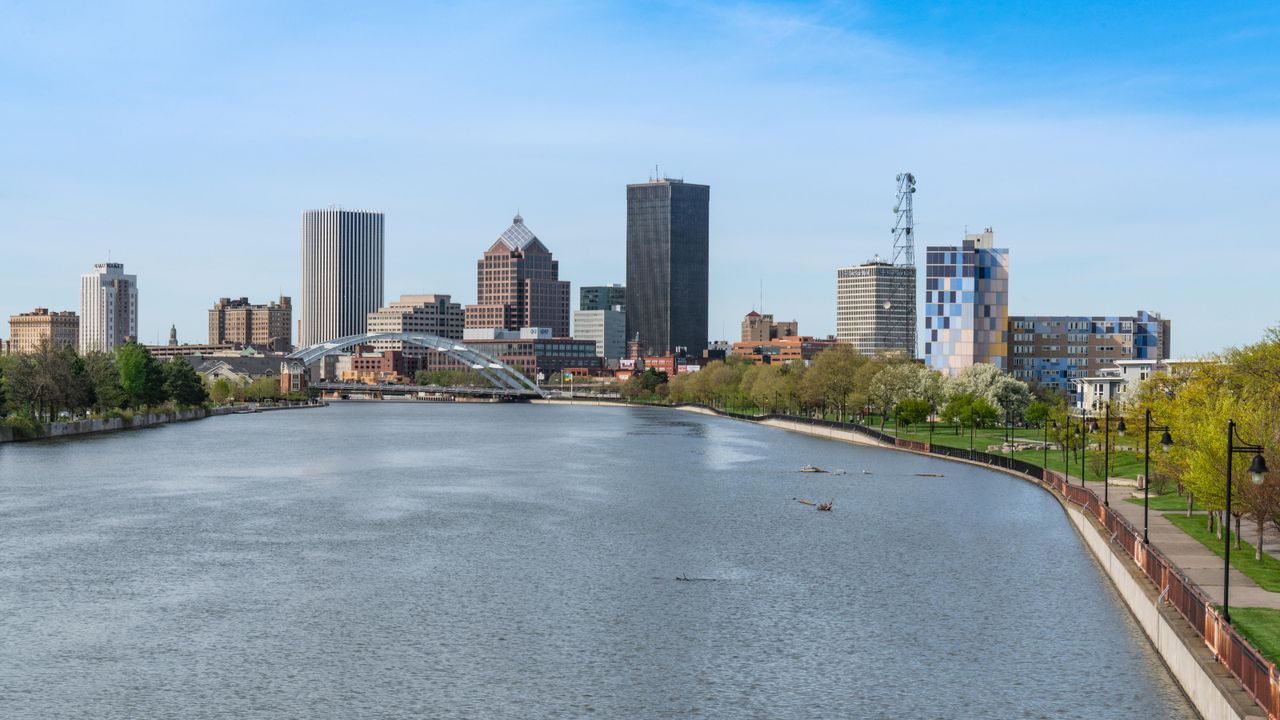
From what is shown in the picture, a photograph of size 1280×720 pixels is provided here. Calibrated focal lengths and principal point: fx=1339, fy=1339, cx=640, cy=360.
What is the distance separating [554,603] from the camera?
45406 millimetres

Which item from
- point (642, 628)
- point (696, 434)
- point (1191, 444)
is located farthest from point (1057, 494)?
point (696, 434)

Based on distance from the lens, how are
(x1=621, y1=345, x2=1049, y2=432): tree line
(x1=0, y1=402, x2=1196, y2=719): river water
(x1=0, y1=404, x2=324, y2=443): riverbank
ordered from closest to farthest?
(x1=0, y1=402, x2=1196, y2=719): river water → (x1=0, y1=404, x2=324, y2=443): riverbank → (x1=621, y1=345, x2=1049, y2=432): tree line

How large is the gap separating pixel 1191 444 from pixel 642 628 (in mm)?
29227

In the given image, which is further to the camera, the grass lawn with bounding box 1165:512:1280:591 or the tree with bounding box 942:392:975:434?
the tree with bounding box 942:392:975:434

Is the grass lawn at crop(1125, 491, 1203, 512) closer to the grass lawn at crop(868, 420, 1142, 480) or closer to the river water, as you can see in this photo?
the river water

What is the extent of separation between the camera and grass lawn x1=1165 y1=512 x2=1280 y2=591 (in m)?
40.7

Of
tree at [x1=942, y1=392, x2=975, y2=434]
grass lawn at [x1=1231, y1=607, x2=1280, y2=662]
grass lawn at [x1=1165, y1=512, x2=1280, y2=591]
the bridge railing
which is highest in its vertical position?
tree at [x1=942, y1=392, x2=975, y2=434]

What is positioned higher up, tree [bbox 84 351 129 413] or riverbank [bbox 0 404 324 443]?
tree [bbox 84 351 129 413]

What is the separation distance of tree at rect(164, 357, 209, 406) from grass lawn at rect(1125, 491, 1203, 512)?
453 feet

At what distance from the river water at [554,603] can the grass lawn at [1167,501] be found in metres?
4.07

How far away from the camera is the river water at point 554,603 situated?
34375mm

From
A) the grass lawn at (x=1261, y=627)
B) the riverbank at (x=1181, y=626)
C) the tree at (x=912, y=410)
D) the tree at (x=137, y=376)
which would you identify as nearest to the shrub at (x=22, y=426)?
the tree at (x=137, y=376)

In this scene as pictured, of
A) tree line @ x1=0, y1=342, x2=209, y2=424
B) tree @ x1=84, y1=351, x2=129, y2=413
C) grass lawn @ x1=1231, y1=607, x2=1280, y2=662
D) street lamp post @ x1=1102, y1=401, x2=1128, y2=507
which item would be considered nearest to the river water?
grass lawn @ x1=1231, y1=607, x2=1280, y2=662

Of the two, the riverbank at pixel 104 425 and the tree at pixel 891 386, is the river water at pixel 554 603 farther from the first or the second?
the tree at pixel 891 386
